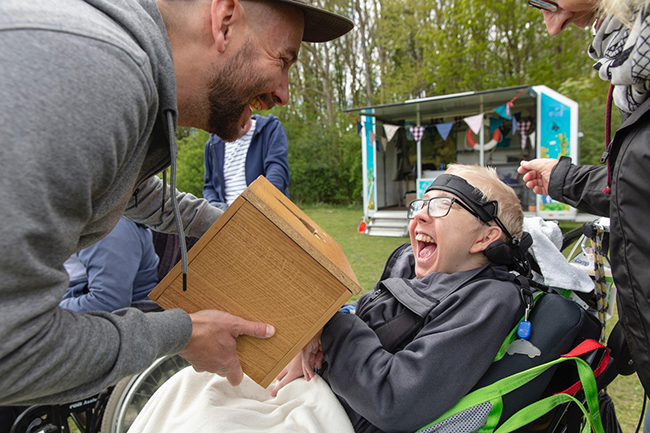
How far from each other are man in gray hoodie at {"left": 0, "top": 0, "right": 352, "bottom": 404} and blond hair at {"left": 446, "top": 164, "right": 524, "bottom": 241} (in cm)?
115

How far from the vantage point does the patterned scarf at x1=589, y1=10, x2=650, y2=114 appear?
1.20 meters

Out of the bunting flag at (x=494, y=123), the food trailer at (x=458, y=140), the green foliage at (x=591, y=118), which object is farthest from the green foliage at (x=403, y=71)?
the bunting flag at (x=494, y=123)

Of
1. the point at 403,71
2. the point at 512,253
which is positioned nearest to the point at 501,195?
the point at 512,253

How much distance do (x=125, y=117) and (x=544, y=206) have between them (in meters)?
9.80

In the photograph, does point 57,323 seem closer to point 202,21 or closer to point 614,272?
point 202,21

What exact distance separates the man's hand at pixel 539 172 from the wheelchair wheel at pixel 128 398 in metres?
2.13

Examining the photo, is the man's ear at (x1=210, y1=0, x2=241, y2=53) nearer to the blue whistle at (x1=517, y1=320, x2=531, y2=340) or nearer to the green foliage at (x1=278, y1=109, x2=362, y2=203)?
the blue whistle at (x1=517, y1=320, x2=531, y2=340)

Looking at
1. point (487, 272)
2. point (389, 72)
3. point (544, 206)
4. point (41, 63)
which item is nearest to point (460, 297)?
point (487, 272)

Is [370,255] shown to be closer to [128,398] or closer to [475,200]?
[128,398]

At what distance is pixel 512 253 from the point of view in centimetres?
186

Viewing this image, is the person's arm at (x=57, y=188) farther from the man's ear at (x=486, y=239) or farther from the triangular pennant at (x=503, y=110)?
the triangular pennant at (x=503, y=110)

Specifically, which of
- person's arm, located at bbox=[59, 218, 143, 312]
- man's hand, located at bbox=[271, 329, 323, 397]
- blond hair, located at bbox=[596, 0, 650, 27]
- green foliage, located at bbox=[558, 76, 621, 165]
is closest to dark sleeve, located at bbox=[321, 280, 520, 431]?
man's hand, located at bbox=[271, 329, 323, 397]

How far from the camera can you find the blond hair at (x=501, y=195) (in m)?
1.95

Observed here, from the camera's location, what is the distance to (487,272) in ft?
6.03
